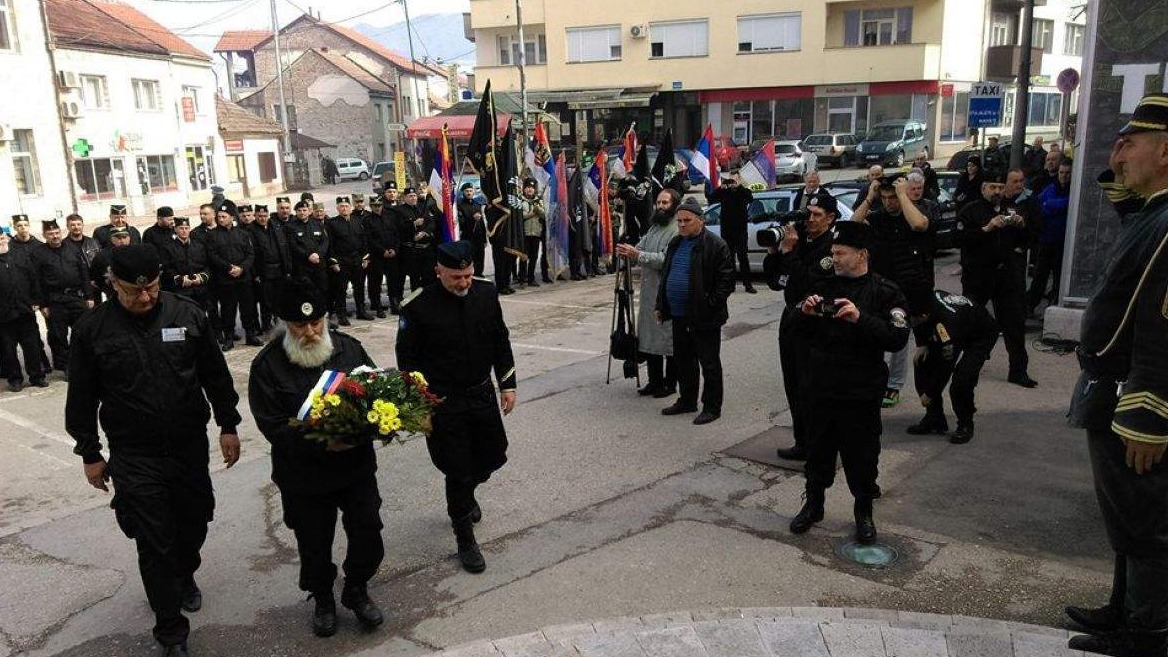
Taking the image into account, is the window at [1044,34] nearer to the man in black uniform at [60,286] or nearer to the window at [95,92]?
the window at [95,92]

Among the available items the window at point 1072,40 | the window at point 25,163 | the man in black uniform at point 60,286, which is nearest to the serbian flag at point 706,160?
the man in black uniform at point 60,286

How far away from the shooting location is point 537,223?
615 inches

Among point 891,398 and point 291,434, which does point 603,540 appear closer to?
point 291,434

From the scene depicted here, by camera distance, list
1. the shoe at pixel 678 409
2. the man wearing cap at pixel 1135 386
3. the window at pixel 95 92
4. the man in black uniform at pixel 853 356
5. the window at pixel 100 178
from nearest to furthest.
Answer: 1. the man wearing cap at pixel 1135 386
2. the man in black uniform at pixel 853 356
3. the shoe at pixel 678 409
4. the window at pixel 100 178
5. the window at pixel 95 92

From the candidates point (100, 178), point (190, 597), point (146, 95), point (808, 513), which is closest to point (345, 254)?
point (190, 597)

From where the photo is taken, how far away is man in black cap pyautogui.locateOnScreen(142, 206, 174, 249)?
11.2 meters

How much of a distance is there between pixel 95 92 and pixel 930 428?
117 ft

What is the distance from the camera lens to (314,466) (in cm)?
430

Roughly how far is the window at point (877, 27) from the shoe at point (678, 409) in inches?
1501

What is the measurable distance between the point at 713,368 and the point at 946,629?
3.73 metres

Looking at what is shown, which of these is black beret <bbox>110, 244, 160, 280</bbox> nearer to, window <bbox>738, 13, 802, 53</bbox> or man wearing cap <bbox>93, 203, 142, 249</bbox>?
man wearing cap <bbox>93, 203, 142, 249</bbox>

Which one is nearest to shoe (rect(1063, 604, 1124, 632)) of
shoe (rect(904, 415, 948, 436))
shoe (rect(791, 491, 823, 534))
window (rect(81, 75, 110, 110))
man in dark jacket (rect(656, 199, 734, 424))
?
shoe (rect(791, 491, 823, 534))

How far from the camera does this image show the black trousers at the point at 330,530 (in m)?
4.37

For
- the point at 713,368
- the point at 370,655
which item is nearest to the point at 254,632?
the point at 370,655
